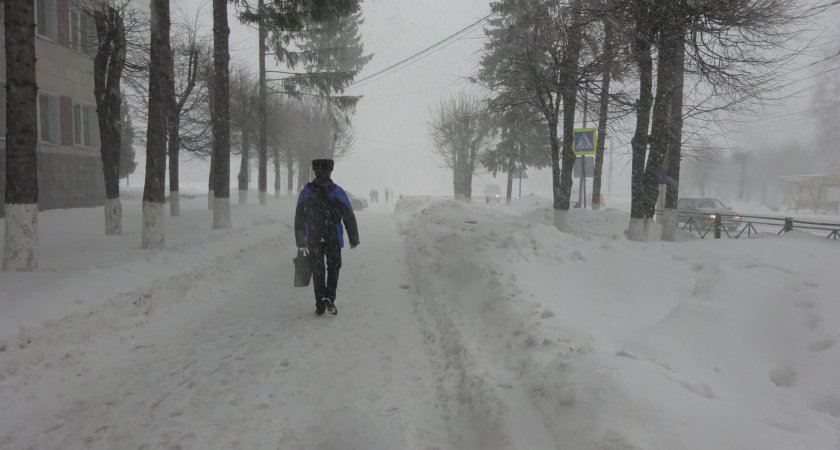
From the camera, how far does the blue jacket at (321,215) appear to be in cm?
599

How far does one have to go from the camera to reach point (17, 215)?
6016 millimetres

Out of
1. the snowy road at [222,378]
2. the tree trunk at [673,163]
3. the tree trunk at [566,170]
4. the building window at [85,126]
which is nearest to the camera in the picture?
the snowy road at [222,378]

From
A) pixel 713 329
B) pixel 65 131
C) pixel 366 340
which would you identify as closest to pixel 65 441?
pixel 366 340

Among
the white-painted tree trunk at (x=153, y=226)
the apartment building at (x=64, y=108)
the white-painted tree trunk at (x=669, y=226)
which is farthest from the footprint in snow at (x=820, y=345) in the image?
the apartment building at (x=64, y=108)

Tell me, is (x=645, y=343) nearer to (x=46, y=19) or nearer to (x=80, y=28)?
(x=46, y=19)

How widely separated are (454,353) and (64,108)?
18163 millimetres

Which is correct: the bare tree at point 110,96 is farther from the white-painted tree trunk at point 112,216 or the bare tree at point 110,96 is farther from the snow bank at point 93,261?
the snow bank at point 93,261

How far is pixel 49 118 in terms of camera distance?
52.0ft

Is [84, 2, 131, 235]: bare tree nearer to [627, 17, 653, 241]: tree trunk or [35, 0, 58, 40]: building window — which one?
[35, 0, 58, 40]: building window

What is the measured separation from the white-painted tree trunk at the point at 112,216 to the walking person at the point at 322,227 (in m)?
6.58

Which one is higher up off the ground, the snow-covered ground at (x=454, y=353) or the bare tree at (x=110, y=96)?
the bare tree at (x=110, y=96)

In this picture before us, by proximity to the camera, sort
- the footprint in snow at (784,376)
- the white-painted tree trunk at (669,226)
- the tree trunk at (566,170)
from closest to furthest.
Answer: the footprint in snow at (784,376)
the white-painted tree trunk at (669,226)
the tree trunk at (566,170)

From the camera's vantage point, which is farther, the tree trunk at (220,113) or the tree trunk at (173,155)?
the tree trunk at (173,155)

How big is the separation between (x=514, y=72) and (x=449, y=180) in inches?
4735
